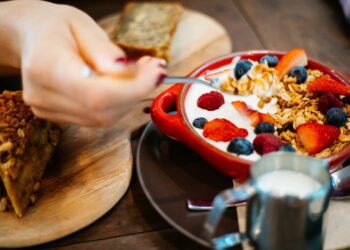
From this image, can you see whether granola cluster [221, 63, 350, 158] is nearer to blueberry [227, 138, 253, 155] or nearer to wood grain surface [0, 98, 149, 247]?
blueberry [227, 138, 253, 155]

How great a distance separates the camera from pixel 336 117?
3.23 ft

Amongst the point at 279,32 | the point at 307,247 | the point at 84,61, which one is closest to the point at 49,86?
the point at 84,61

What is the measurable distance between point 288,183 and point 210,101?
0.35m

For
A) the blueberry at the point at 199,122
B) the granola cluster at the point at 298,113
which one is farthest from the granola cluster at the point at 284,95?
the blueberry at the point at 199,122

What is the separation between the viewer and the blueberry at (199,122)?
100 centimetres

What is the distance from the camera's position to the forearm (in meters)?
1.01

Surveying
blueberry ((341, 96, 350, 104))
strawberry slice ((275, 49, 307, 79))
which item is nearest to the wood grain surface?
strawberry slice ((275, 49, 307, 79))

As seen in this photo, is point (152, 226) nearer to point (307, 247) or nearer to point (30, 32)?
point (307, 247)

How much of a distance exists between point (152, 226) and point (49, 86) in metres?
0.35

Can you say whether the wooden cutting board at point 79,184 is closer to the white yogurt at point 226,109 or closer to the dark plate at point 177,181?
the dark plate at point 177,181

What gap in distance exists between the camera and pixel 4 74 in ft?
3.95

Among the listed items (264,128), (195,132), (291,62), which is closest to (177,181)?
(195,132)

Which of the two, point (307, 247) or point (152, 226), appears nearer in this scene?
point (307, 247)

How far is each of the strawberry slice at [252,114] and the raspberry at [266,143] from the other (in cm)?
7
